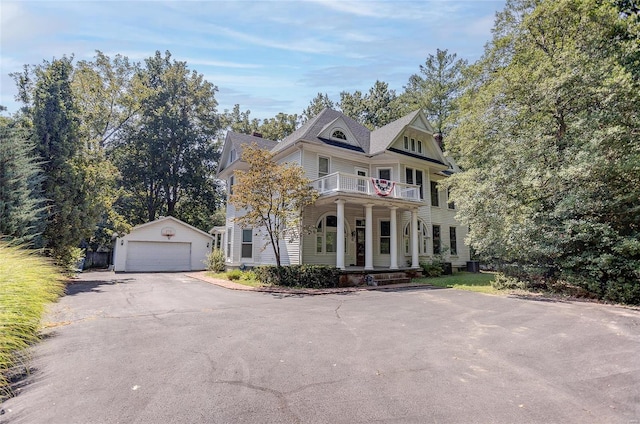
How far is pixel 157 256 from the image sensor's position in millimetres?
24750

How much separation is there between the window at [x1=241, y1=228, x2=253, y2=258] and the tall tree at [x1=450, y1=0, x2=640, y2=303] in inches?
459

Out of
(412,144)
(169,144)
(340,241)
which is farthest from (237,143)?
(169,144)

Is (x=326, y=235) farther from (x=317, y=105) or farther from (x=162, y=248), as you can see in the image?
(x=317, y=105)

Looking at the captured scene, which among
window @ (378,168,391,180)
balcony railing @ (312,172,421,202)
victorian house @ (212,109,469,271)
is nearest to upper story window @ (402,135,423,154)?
victorian house @ (212,109,469,271)

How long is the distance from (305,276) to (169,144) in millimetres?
26962

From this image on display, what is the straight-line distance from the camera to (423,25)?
28.3 feet

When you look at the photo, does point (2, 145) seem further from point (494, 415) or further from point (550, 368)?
point (550, 368)

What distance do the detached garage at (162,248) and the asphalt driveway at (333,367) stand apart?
54.9 ft

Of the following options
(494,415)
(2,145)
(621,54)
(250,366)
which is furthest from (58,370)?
(621,54)

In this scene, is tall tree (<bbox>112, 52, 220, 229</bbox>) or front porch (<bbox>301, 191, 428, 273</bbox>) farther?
tall tree (<bbox>112, 52, 220, 229</bbox>)

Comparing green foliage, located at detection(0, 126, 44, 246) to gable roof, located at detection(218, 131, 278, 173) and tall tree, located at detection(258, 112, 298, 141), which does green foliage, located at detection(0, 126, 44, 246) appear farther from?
tall tree, located at detection(258, 112, 298, 141)

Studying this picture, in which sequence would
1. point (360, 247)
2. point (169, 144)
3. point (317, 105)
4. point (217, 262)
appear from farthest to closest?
point (317, 105) → point (169, 144) → point (217, 262) → point (360, 247)

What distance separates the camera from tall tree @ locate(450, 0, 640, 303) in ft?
33.7

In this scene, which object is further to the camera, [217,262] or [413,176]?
[217,262]
